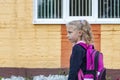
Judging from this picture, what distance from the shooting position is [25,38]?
11.0 m

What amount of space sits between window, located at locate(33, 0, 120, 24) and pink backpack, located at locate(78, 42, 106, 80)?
6.16m

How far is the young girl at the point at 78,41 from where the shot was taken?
15.7 feet

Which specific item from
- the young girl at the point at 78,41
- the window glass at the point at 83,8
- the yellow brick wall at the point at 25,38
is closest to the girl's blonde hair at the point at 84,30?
the young girl at the point at 78,41

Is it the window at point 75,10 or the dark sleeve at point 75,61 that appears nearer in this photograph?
the dark sleeve at point 75,61

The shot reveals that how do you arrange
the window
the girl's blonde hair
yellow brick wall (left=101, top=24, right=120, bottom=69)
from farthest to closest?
the window < yellow brick wall (left=101, top=24, right=120, bottom=69) < the girl's blonde hair

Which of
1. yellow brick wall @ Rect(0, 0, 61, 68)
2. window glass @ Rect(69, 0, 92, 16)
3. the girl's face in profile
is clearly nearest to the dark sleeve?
the girl's face in profile

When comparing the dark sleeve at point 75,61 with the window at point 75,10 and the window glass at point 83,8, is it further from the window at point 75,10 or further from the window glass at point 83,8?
the window glass at point 83,8

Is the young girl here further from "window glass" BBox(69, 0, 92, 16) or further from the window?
"window glass" BBox(69, 0, 92, 16)

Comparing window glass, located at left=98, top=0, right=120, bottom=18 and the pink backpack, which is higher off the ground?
window glass, located at left=98, top=0, right=120, bottom=18

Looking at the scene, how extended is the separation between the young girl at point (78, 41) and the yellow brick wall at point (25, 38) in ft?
19.8

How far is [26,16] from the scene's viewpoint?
435 inches

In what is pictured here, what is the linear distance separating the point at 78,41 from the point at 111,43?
240 inches

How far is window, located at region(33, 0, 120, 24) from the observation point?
1106 cm

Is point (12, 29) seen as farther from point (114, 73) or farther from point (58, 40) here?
point (114, 73)
